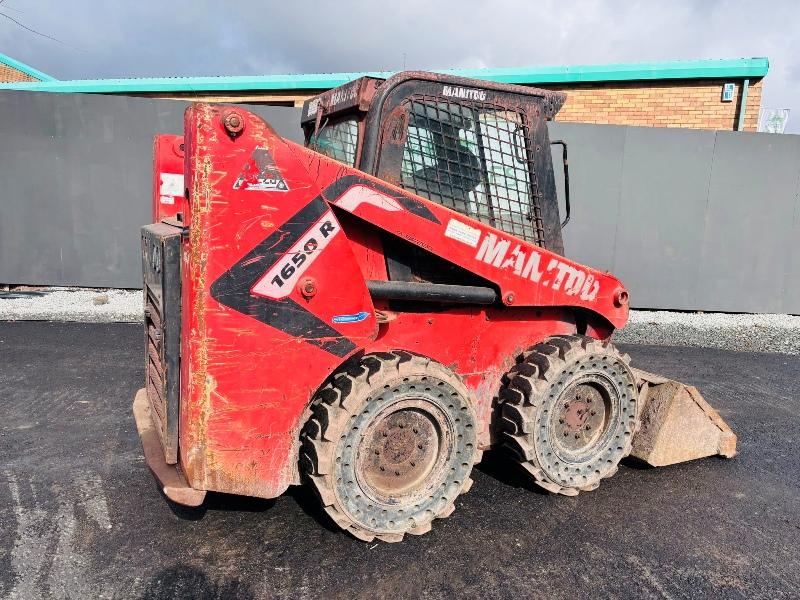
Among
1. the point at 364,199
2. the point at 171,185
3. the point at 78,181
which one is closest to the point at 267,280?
the point at 364,199

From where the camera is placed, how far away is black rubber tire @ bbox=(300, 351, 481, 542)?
8.59 feet

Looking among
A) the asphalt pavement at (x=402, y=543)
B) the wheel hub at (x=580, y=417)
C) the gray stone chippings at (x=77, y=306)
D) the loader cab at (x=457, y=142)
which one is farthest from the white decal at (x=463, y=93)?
the gray stone chippings at (x=77, y=306)

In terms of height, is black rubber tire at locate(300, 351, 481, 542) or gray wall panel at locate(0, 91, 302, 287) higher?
gray wall panel at locate(0, 91, 302, 287)

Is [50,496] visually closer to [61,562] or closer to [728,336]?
[61,562]

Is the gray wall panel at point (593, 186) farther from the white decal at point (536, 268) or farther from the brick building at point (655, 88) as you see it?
the white decal at point (536, 268)

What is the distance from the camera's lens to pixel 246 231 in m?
2.40

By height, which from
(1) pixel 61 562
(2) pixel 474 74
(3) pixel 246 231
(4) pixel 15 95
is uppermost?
(2) pixel 474 74

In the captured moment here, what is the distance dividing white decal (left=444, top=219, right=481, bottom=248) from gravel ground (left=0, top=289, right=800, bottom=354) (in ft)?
18.1

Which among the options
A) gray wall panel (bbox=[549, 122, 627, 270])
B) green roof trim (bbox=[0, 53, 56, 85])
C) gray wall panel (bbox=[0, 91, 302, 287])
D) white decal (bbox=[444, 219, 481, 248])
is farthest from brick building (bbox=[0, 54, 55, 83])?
white decal (bbox=[444, 219, 481, 248])

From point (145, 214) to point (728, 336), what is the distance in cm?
899

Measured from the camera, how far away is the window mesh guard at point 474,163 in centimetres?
306

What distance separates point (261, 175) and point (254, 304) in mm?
534

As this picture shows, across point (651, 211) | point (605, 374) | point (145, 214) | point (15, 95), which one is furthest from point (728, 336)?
point (15, 95)

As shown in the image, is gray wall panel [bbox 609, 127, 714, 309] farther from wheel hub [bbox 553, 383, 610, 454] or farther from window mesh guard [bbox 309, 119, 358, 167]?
window mesh guard [bbox 309, 119, 358, 167]
